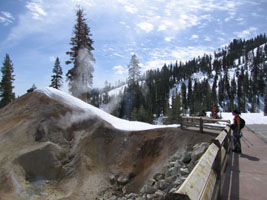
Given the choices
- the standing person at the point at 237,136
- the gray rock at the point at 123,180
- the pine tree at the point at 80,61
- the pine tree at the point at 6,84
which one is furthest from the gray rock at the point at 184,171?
the pine tree at the point at 6,84

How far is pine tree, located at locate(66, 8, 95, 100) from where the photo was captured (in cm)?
2731

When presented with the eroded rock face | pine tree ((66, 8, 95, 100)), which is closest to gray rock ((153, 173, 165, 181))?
the eroded rock face

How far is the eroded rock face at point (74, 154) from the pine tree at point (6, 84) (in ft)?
77.9

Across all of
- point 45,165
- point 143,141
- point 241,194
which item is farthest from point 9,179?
point 241,194

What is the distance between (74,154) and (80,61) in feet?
57.7

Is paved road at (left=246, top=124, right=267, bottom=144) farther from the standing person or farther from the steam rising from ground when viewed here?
the steam rising from ground

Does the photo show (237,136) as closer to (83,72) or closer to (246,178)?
(246,178)

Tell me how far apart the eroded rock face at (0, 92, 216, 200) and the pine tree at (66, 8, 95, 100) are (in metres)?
10.8

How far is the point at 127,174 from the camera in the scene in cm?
1251

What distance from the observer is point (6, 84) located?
35.9 metres

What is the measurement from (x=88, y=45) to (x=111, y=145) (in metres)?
19.7

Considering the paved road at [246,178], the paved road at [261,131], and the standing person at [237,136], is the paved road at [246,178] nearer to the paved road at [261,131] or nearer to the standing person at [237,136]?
the standing person at [237,136]

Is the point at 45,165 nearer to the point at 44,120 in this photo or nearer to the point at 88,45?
the point at 44,120

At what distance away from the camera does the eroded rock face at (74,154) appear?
35.4ft
